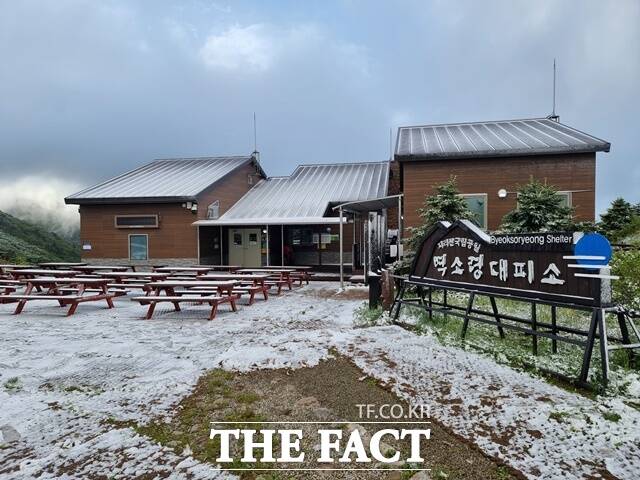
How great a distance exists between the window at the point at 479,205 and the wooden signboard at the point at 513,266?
25.1ft

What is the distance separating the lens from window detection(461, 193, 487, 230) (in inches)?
520

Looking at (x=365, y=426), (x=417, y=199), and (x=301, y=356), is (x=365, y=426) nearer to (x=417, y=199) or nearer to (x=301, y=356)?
(x=301, y=356)

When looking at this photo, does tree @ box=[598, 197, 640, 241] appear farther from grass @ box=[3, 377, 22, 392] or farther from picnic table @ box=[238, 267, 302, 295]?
grass @ box=[3, 377, 22, 392]

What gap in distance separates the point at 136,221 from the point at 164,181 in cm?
329

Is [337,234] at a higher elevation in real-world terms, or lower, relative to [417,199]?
lower

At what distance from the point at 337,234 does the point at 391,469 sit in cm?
1566

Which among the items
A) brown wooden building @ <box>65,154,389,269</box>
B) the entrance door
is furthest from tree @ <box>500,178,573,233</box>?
the entrance door

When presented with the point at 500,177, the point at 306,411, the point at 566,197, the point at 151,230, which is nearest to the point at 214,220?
the point at 151,230

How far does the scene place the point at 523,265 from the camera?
457cm

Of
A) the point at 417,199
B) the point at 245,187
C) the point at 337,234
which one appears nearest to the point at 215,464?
the point at 417,199

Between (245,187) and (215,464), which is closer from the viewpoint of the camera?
(215,464)

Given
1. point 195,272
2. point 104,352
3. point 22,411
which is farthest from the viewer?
point 195,272

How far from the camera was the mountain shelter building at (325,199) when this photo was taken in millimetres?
12945

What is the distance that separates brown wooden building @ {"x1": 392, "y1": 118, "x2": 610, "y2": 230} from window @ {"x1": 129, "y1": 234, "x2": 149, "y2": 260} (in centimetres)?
1159
